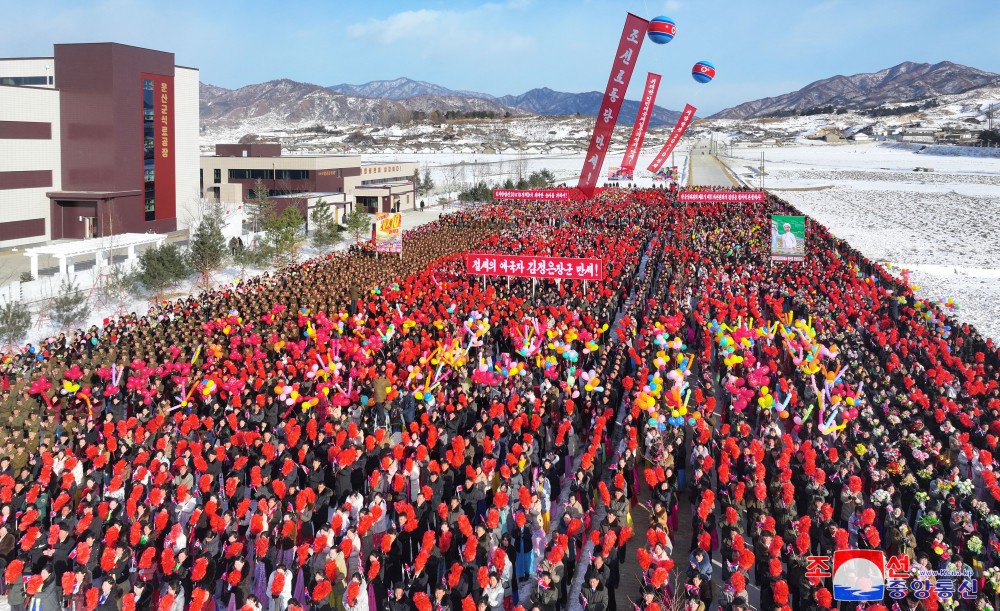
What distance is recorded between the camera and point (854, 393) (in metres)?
9.80

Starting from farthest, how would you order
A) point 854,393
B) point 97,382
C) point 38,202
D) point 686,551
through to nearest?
point 38,202 → point 97,382 → point 854,393 → point 686,551

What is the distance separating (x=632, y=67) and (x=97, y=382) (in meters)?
12.2

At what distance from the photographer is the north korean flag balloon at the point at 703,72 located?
2399 cm

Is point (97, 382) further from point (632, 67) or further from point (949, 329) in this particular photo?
point (949, 329)

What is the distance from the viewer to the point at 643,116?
25625 mm

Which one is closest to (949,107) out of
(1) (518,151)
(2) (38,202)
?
(1) (518,151)

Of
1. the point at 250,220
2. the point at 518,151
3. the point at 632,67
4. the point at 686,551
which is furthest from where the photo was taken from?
the point at 518,151

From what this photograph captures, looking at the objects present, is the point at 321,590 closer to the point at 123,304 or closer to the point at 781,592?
the point at 781,592

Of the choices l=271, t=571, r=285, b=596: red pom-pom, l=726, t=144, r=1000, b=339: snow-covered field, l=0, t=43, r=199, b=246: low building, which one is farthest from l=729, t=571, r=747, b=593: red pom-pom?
l=0, t=43, r=199, b=246: low building

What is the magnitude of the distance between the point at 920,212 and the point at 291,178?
37853mm

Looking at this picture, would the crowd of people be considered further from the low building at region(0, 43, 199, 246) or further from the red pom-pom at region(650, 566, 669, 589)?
the low building at region(0, 43, 199, 246)

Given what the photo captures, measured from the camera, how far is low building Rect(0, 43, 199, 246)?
27.8 metres

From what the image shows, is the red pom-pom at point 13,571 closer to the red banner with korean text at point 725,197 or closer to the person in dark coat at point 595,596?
the person in dark coat at point 595,596

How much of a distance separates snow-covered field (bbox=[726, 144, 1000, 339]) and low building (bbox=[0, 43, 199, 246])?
98.6 feet
